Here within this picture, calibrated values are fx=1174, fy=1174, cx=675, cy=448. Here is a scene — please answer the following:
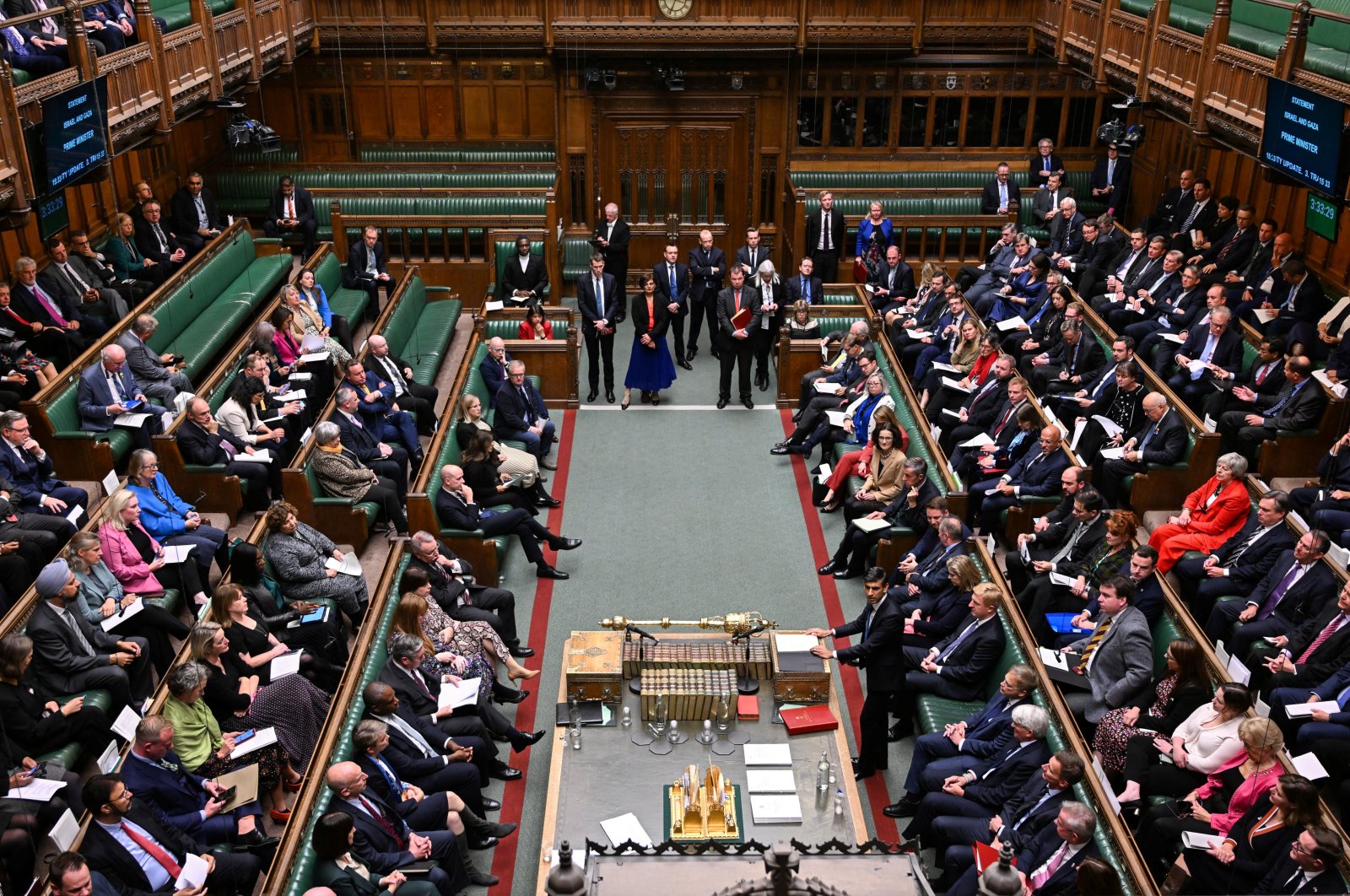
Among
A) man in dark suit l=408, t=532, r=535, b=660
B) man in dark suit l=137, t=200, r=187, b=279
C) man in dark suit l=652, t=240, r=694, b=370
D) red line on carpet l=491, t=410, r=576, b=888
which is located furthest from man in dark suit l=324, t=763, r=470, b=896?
man in dark suit l=137, t=200, r=187, b=279

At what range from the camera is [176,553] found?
23.8 feet

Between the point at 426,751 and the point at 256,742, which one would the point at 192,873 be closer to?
the point at 256,742

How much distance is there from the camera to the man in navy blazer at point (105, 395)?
830 cm

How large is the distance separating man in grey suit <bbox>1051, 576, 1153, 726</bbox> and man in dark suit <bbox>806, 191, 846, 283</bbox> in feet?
23.8

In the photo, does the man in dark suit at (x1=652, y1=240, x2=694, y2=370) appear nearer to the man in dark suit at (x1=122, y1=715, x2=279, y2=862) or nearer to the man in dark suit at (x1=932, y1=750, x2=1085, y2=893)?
the man in dark suit at (x1=932, y1=750, x2=1085, y2=893)

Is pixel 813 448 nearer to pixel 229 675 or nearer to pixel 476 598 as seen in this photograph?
pixel 476 598

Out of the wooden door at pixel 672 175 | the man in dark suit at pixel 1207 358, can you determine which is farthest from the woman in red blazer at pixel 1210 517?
the wooden door at pixel 672 175

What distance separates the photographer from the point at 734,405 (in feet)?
38.4

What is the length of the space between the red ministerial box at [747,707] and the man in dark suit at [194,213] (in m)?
8.08

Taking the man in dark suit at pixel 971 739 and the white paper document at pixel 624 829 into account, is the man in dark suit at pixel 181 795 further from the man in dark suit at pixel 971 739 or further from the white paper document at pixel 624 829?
the man in dark suit at pixel 971 739

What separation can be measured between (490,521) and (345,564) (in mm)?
1261

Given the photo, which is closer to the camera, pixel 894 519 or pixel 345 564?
pixel 345 564

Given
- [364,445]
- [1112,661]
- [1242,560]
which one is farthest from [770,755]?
[364,445]

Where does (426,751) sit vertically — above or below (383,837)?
below
